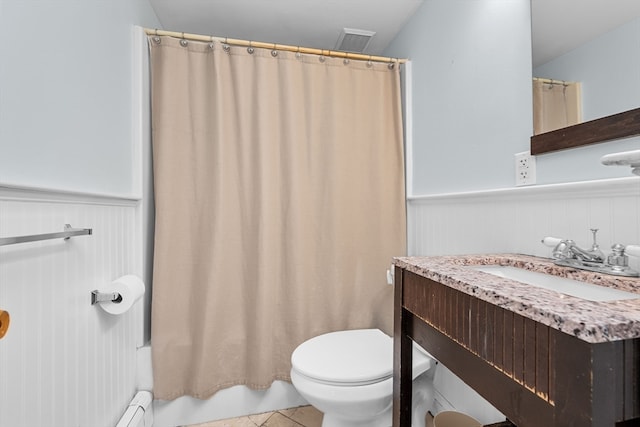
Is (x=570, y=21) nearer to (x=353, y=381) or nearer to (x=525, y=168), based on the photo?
(x=525, y=168)

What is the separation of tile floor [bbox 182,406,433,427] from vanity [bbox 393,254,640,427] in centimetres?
96

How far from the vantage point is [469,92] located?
1.38 metres

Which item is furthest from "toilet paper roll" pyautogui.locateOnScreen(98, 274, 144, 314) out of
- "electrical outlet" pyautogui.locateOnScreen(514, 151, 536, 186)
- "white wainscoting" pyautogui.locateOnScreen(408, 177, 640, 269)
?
"electrical outlet" pyautogui.locateOnScreen(514, 151, 536, 186)

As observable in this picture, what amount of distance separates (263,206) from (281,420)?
1071 mm

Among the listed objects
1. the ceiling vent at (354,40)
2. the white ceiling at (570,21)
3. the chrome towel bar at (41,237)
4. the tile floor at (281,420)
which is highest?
the ceiling vent at (354,40)

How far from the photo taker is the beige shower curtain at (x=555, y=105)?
98 cm

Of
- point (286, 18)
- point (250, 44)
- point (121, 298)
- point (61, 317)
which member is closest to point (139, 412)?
point (121, 298)

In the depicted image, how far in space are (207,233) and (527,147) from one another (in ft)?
4.67

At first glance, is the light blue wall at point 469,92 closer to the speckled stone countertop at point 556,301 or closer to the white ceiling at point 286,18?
the white ceiling at point 286,18

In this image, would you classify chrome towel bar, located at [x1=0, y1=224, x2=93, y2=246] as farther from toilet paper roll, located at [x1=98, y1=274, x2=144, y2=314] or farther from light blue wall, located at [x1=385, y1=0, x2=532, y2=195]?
light blue wall, located at [x1=385, y1=0, x2=532, y2=195]

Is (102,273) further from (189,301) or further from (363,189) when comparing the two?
(363,189)

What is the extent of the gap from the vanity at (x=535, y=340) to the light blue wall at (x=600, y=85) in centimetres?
30

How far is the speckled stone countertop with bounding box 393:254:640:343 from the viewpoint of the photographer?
0.43 m

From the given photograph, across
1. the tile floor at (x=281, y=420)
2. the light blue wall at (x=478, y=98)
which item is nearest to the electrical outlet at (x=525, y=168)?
the light blue wall at (x=478, y=98)
